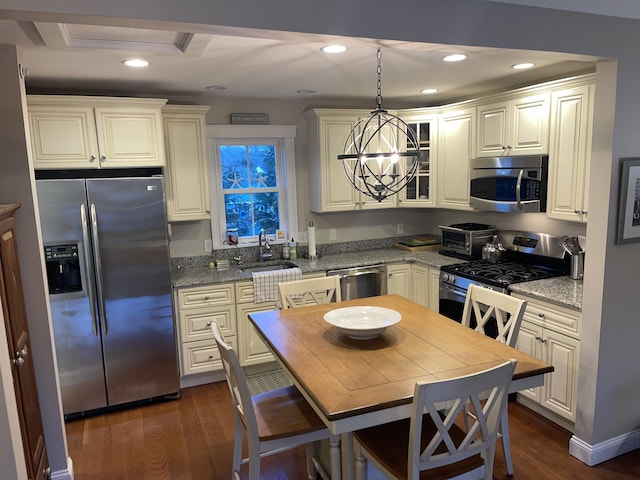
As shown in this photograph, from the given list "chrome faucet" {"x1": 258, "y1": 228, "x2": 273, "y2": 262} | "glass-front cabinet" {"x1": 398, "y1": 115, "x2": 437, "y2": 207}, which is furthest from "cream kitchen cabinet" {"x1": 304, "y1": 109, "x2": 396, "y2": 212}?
"chrome faucet" {"x1": 258, "y1": 228, "x2": 273, "y2": 262}

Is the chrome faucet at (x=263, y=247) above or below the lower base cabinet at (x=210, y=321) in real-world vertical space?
above

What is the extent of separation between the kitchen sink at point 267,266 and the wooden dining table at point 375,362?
1.37 m

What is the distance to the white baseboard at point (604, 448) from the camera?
102 inches

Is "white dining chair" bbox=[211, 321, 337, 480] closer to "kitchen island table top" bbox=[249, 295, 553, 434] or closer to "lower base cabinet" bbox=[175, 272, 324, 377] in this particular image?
"kitchen island table top" bbox=[249, 295, 553, 434]

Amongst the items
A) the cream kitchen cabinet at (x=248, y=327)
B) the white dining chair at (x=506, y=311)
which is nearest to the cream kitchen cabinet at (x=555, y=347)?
the white dining chair at (x=506, y=311)

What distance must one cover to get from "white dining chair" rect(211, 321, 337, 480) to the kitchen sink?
69.0 inches

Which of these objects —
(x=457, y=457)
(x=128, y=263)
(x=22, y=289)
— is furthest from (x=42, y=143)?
(x=457, y=457)

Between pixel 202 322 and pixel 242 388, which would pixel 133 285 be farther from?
pixel 242 388

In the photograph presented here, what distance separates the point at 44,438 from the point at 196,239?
2004 millimetres

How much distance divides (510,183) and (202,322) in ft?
8.59

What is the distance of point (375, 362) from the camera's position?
202cm

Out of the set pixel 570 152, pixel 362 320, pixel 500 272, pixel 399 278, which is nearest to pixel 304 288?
pixel 362 320

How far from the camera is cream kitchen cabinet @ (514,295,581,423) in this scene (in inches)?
107

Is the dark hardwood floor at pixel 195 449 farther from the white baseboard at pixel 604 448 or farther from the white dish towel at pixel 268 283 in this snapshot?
the white dish towel at pixel 268 283
